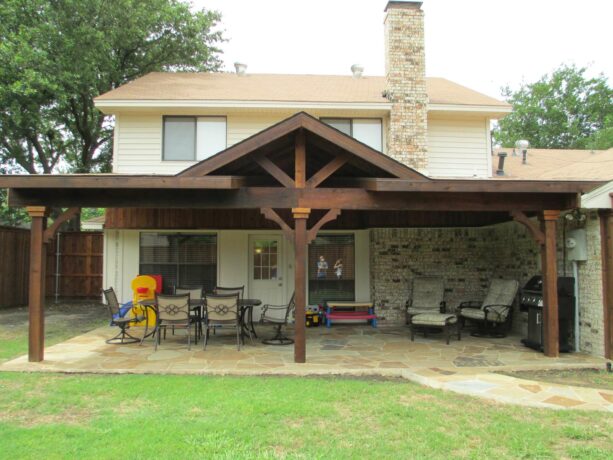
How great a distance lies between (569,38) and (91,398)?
36137 mm

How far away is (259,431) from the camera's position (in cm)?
409

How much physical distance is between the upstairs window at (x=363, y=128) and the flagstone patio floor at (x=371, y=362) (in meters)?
4.89

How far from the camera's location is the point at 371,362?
6.82 meters

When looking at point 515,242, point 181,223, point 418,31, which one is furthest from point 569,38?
point 181,223

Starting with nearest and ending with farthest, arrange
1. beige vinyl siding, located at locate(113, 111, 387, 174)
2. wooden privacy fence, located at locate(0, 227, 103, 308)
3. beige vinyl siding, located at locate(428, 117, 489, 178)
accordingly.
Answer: beige vinyl siding, located at locate(113, 111, 387, 174)
beige vinyl siding, located at locate(428, 117, 489, 178)
wooden privacy fence, located at locate(0, 227, 103, 308)

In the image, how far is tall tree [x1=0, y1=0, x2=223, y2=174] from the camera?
13.0 metres

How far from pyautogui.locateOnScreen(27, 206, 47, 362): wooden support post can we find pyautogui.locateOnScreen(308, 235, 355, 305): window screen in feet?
18.7

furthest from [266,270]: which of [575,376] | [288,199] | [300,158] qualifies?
[575,376]

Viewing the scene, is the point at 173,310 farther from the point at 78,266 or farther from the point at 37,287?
the point at 78,266

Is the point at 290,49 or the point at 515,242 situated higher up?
the point at 290,49

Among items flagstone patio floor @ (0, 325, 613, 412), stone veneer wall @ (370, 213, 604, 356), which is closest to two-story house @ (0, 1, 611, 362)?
stone veneer wall @ (370, 213, 604, 356)

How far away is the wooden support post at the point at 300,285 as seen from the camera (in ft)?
21.9

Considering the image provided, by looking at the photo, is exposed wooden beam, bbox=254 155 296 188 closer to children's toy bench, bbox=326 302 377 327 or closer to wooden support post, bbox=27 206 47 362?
wooden support post, bbox=27 206 47 362

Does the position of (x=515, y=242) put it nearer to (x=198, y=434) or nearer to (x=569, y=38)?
(x=198, y=434)
